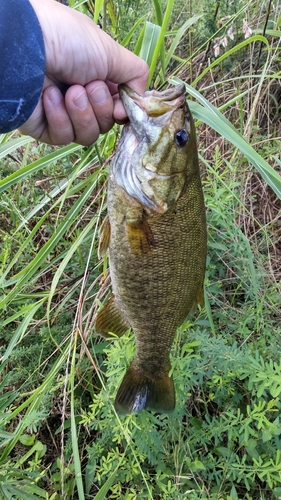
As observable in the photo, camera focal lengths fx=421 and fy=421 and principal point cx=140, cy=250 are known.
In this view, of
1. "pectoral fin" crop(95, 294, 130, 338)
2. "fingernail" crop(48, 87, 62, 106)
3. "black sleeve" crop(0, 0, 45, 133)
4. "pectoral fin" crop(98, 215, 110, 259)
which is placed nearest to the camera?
Answer: "black sleeve" crop(0, 0, 45, 133)

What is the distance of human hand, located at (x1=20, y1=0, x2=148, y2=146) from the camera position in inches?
46.8

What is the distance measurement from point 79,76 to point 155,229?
0.52m

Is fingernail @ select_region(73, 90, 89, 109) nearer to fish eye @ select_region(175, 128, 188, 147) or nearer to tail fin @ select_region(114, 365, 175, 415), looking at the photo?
fish eye @ select_region(175, 128, 188, 147)

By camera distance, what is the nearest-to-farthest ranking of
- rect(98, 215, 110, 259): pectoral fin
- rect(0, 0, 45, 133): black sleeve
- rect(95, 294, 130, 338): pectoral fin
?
rect(0, 0, 45, 133): black sleeve < rect(98, 215, 110, 259): pectoral fin < rect(95, 294, 130, 338): pectoral fin

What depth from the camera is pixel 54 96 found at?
1.30 metres

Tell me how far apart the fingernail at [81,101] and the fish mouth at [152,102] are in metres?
0.11

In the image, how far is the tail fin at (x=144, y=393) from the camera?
1447 millimetres

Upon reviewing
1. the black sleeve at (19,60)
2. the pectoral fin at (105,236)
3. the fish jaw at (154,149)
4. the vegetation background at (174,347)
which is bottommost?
the vegetation background at (174,347)

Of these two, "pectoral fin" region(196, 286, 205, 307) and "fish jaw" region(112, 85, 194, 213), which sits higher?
"fish jaw" region(112, 85, 194, 213)

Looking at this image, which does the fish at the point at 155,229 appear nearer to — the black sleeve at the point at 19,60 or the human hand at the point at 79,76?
the human hand at the point at 79,76

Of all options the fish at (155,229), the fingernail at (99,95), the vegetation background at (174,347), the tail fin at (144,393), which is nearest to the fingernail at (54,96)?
the fingernail at (99,95)

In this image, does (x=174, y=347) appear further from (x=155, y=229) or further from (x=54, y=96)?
(x=54, y=96)

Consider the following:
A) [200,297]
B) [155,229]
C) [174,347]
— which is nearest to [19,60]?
[155,229]

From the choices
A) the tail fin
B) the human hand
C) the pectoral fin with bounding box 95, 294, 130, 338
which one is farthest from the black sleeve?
the tail fin
